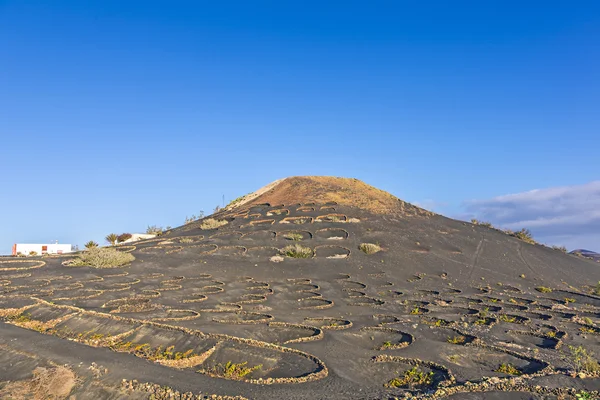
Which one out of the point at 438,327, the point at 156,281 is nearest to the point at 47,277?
the point at 156,281

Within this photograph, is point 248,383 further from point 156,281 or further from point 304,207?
point 304,207

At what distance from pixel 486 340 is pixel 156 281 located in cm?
1982

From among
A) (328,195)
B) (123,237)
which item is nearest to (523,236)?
(328,195)

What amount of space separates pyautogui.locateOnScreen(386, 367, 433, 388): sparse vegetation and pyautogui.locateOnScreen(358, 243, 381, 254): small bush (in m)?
24.8

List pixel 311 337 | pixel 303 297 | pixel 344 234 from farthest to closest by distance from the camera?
pixel 344 234 < pixel 303 297 < pixel 311 337

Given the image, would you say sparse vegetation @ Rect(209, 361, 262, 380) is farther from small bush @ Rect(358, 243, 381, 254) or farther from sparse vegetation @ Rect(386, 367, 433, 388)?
small bush @ Rect(358, 243, 381, 254)

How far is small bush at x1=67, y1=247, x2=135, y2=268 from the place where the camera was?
31.8m

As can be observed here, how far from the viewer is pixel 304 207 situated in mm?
51844

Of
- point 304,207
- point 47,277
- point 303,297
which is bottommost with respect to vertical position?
point 303,297

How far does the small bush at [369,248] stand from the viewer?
131 ft

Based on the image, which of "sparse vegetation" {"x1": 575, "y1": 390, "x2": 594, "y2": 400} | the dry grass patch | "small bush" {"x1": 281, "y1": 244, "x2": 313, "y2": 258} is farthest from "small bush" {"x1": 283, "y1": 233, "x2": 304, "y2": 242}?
"sparse vegetation" {"x1": 575, "y1": 390, "x2": 594, "y2": 400}

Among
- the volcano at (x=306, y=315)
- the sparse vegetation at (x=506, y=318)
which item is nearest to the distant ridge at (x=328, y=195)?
the volcano at (x=306, y=315)

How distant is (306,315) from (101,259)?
17.3m

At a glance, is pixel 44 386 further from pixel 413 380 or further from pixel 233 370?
pixel 413 380
